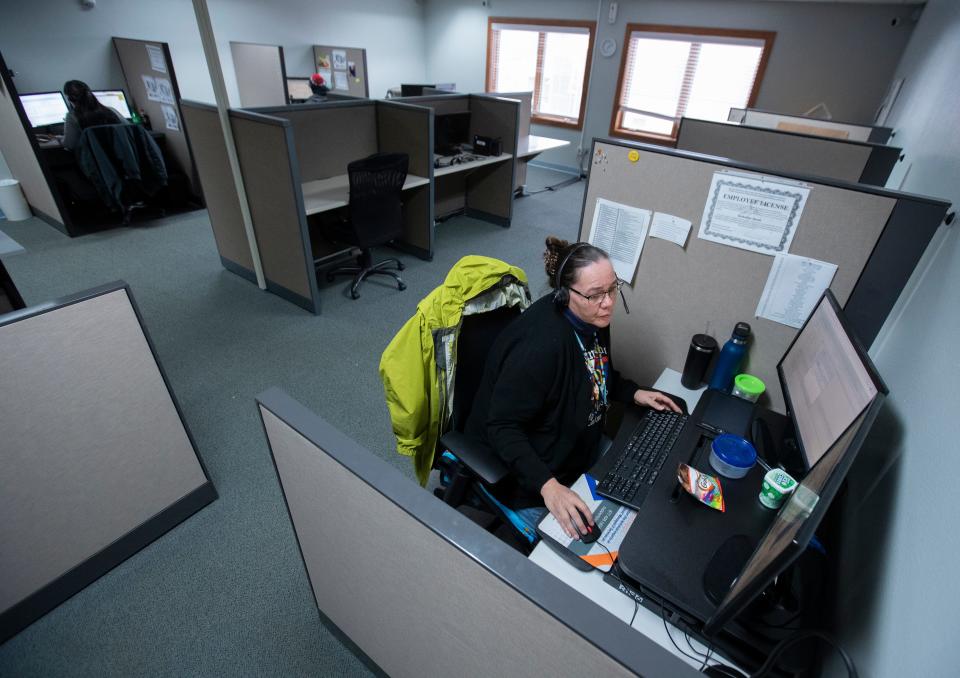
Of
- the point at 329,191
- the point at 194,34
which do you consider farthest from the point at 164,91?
the point at 329,191

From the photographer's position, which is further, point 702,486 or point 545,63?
point 545,63

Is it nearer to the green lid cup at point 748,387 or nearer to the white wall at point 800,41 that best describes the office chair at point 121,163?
the green lid cup at point 748,387

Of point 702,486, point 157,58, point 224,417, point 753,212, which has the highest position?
point 157,58

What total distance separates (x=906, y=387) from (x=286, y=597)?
1744 millimetres

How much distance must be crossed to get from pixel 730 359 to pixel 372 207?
7.70 feet

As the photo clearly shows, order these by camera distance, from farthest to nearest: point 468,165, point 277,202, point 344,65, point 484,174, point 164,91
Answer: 1. point 344,65
2. point 484,174
3. point 164,91
4. point 468,165
5. point 277,202

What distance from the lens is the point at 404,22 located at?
6.66m

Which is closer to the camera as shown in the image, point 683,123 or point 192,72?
point 683,123

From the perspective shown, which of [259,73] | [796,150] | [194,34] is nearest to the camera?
[796,150]

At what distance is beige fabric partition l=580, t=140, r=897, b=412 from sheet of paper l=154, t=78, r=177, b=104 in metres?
4.16

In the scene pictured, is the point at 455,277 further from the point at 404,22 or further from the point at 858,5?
the point at 404,22

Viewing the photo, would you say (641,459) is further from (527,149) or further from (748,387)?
(527,149)

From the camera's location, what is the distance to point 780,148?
205cm

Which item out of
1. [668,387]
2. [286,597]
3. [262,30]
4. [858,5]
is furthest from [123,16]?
[858,5]
